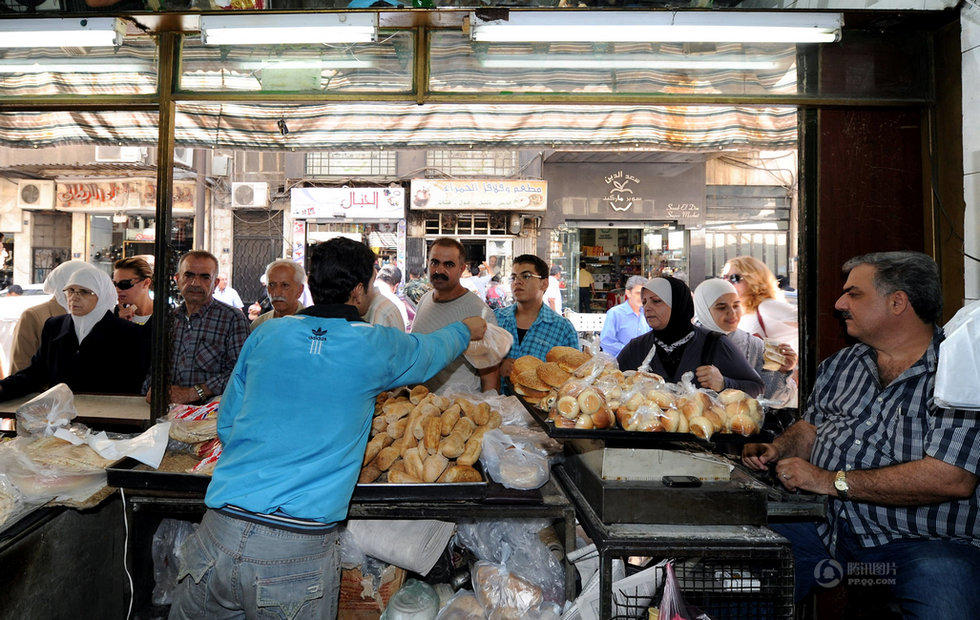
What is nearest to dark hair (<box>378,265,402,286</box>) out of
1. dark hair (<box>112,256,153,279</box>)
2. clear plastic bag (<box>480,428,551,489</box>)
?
dark hair (<box>112,256,153,279</box>)

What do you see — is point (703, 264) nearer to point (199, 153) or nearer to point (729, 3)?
point (729, 3)

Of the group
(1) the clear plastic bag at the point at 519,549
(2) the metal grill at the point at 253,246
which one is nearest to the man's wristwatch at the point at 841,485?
(1) the clear plastic bag at the point at 519,549

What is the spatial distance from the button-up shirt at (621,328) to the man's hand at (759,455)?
3.78m

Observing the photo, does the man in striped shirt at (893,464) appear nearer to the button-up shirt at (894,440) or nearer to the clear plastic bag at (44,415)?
the button-up shirt at (894,440)

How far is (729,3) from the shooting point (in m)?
3.79

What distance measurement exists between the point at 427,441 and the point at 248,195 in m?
14.1

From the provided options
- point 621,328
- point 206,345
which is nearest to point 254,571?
point 206,345

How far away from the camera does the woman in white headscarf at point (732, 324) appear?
4.21m

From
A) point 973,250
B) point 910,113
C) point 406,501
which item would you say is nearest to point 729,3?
point 910,113

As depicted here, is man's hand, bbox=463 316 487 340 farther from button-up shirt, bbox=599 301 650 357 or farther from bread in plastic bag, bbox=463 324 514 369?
button-up shirt, bbox=599 301 650 357

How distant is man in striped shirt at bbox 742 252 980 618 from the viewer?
1.93 meters

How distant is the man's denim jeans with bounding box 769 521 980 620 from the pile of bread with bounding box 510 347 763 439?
763 mm

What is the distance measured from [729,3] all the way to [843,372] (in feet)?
8.79

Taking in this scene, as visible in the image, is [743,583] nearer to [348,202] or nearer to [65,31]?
[65,31]
